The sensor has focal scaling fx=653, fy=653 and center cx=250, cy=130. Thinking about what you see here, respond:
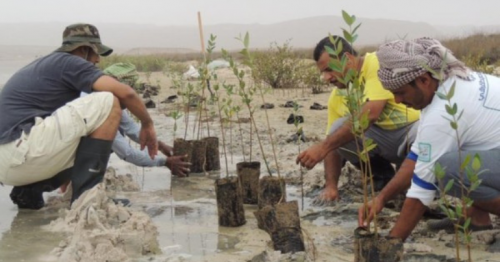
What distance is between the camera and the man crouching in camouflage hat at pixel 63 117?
13.7 feet

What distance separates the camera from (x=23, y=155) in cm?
418

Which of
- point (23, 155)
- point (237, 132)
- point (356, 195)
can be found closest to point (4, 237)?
point (23, 155)

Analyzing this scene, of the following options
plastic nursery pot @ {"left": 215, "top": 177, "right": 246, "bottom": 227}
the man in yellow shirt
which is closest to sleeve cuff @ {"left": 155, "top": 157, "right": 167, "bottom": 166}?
plastic nursery pot @ {"left": 215, "top": 177, "right": 246, "bottom": 227}

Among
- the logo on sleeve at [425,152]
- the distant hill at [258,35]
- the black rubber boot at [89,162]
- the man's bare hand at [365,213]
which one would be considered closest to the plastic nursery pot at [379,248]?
the man's bare hand at [365,213]

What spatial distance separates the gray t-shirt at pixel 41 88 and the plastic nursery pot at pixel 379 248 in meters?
2.14

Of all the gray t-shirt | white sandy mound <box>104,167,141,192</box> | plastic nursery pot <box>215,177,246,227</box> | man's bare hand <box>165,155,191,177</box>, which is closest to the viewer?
plastic nursery pot <box>215,177,246,227</box>

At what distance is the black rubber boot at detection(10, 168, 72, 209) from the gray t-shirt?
1.45 ft

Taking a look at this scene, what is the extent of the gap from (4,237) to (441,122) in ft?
8.87

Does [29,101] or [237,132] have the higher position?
[29,101]

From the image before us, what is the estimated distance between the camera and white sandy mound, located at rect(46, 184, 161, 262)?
11.5 feet

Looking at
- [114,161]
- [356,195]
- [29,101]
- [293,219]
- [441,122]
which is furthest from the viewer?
[114,161]

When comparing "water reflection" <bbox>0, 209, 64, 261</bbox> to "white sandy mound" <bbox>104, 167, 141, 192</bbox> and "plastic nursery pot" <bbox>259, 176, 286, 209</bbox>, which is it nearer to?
"white sandy mound" <bbox>104, 167, 141, 192</bbox>

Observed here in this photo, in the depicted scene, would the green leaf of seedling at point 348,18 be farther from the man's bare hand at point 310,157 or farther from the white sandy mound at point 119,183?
the white sandy mound at point 119,183

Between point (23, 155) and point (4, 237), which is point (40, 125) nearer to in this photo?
point (23, 155)
